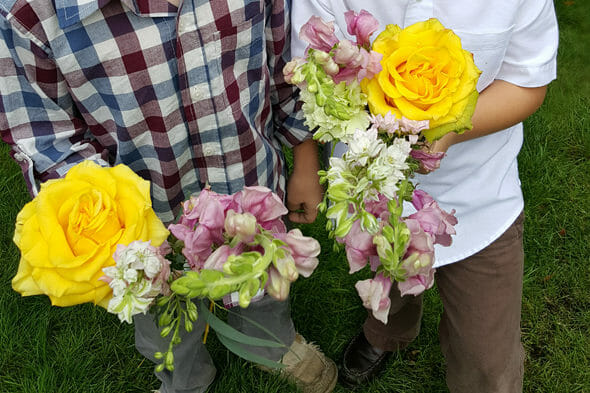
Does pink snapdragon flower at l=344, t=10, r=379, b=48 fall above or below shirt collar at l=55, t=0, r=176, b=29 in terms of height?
above

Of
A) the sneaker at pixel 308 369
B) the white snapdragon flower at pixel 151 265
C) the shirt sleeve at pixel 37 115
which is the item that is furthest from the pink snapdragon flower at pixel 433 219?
the sneaker at pixel 308 369

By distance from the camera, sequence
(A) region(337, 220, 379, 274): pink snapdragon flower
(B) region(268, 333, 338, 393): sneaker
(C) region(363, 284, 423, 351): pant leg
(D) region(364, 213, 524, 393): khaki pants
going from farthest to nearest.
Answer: (B) region(268, 333, 338, 393): sneaker
(C) region(363, 284, 423, 351): pant leg
(D) region(364, 213, 524, 393): khaki pants
(A) region(337, 220, 379, 274): pink snapdragon flower

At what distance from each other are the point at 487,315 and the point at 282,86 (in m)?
0.84

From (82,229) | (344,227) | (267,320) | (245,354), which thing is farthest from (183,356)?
(344,227)

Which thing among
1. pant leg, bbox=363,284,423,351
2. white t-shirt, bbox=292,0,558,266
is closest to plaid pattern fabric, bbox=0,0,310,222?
white t-shirt, bbox=292,0,558,266

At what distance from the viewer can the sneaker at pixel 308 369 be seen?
81.0 inches

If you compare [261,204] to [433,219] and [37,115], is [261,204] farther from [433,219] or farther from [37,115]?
[37,115]

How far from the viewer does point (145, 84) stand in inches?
46.2

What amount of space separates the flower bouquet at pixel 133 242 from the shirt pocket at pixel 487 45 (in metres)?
0.68

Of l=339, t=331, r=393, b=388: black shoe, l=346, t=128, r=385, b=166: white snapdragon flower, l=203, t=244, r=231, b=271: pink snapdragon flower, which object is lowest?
l=339, t=331, r=393, b=388: black shoe

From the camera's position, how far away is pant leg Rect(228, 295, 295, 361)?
1.77 metres

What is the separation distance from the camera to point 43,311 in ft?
7.24

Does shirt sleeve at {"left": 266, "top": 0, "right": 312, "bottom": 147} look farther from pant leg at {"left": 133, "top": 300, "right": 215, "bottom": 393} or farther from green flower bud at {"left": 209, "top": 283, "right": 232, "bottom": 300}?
green flower bud at {"left": 209, "top": 283, "right": 232, "bottom": 300}

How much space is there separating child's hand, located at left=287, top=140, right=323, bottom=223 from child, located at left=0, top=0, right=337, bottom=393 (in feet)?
0.22
